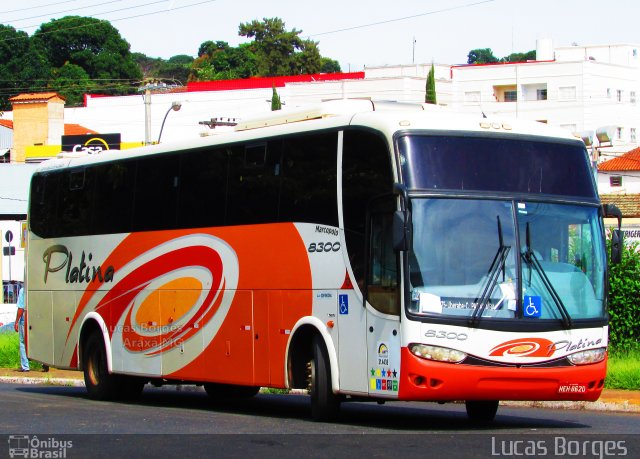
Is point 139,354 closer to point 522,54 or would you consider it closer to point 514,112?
point 514,112

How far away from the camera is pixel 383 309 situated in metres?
12.6

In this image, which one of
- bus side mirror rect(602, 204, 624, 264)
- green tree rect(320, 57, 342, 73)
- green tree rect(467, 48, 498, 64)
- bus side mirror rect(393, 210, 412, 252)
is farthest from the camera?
green tree rect(467, 48, 498, 64)

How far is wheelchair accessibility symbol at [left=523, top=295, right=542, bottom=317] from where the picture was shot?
1240cm

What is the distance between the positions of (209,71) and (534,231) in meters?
110

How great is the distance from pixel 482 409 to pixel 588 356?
1836 millimetres

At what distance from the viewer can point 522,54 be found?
14725 centimetres

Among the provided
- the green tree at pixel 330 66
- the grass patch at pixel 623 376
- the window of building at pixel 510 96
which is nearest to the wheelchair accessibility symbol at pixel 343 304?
the grass patch at pixel 623 376

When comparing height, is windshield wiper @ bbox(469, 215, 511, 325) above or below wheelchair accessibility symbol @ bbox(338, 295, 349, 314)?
above

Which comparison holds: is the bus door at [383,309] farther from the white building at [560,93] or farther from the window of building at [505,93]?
the window of building at [505,93]

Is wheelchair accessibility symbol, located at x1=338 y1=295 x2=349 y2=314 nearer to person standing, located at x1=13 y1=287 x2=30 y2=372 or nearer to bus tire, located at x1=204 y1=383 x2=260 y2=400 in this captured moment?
bus tire, located at x1=204 y1=383 x2=260 y2=400

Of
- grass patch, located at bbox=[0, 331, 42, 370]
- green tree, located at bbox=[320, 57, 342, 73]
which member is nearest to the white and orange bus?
grass patch, located at bbox=[0, 331, 42, 370]

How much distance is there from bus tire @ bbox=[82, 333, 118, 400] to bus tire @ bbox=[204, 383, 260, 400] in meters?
1.50

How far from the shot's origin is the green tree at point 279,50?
379 feet

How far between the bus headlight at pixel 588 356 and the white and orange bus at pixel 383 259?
24mm
